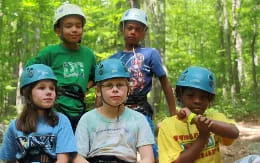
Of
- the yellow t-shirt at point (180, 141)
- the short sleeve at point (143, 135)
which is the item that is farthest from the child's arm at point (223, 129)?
the short sleeve at point (143, 135)

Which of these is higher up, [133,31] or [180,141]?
[133,31]

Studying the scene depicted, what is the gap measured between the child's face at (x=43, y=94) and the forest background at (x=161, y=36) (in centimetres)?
465

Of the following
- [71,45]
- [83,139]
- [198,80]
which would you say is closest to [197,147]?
[198,80]

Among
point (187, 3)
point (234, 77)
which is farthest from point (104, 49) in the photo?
point (187, 3)

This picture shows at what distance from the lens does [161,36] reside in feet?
45.2

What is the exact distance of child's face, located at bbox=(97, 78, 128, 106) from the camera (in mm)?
3090

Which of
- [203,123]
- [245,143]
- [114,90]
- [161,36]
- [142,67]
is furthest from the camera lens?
[161,36]

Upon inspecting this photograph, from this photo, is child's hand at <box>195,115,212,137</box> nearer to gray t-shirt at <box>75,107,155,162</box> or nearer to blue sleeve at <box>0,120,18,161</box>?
gray t-shirt at <box>75,107,155,162</box>

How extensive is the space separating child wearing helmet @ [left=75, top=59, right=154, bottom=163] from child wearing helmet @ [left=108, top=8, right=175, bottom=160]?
525mm

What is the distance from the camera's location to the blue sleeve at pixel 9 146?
10.3 ft

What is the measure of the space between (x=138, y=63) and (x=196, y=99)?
36.8 inches

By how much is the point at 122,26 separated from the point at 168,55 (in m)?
16.9

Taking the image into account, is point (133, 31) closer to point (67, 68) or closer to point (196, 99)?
point (67, 68)

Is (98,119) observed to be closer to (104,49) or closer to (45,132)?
(45,132)
